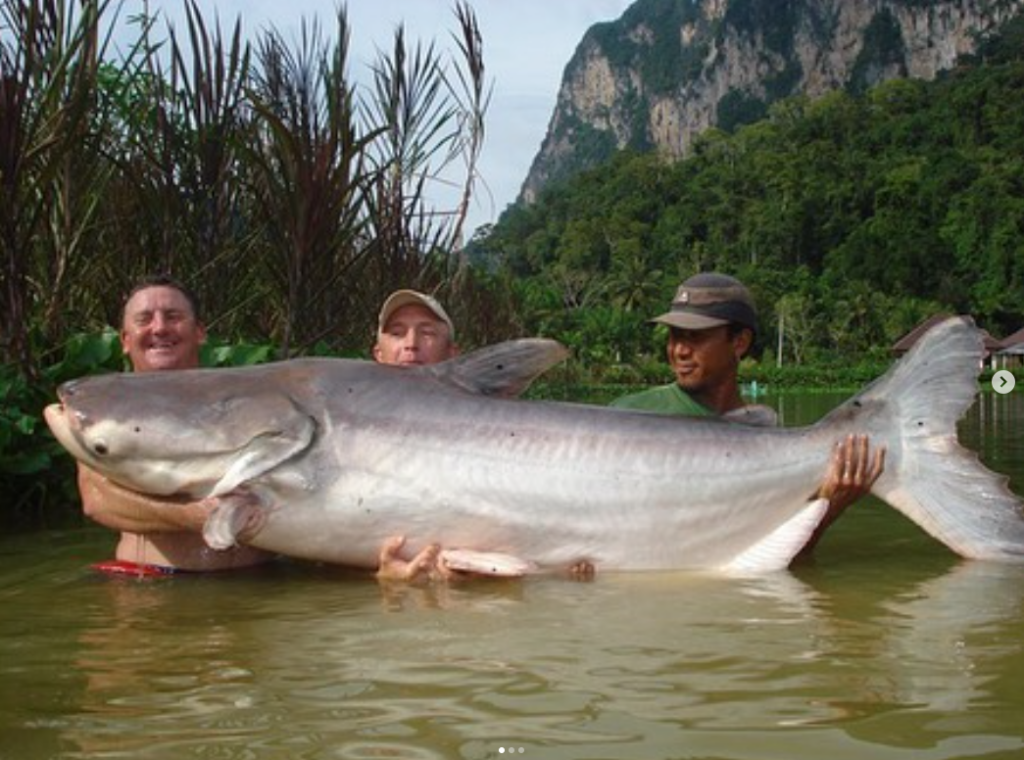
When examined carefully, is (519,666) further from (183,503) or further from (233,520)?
(183,503)

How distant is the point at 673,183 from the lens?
10469 cm

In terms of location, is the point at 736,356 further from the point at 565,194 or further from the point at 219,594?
the point at 565,194

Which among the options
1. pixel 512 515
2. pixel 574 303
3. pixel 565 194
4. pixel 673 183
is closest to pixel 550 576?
pixel 512 515

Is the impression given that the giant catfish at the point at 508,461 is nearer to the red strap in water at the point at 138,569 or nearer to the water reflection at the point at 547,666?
the water reflection at the point at 547,666

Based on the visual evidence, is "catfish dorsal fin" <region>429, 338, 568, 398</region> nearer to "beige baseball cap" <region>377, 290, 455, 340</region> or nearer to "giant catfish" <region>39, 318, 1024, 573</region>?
"giant catfish" <region>39, 318, 1024, 573</region>

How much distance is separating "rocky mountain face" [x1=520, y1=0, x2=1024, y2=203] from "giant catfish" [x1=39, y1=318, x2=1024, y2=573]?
13526cm

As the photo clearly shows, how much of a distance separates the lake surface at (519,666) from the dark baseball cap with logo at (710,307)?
1.03m

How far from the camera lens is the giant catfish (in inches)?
153

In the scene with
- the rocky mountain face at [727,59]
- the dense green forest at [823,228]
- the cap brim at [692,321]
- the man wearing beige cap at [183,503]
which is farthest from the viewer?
the rocky mountain face at [727,59]

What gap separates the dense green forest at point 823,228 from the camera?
71875mm

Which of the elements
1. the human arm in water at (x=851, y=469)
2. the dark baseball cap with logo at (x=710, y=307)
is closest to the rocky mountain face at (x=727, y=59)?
the dark baseball cap with logo at (x=710, y=307)

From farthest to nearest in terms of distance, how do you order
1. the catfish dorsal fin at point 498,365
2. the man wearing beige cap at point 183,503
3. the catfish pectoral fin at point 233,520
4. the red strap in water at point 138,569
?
the red strap in water at point 138,569 < the catfish dorsal fin at point 498,365 < the man wearing beige cap at point 183,503 < the catfish pectoral fin at point 233,520

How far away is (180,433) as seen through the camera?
152 inches

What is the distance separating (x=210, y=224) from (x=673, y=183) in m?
100
